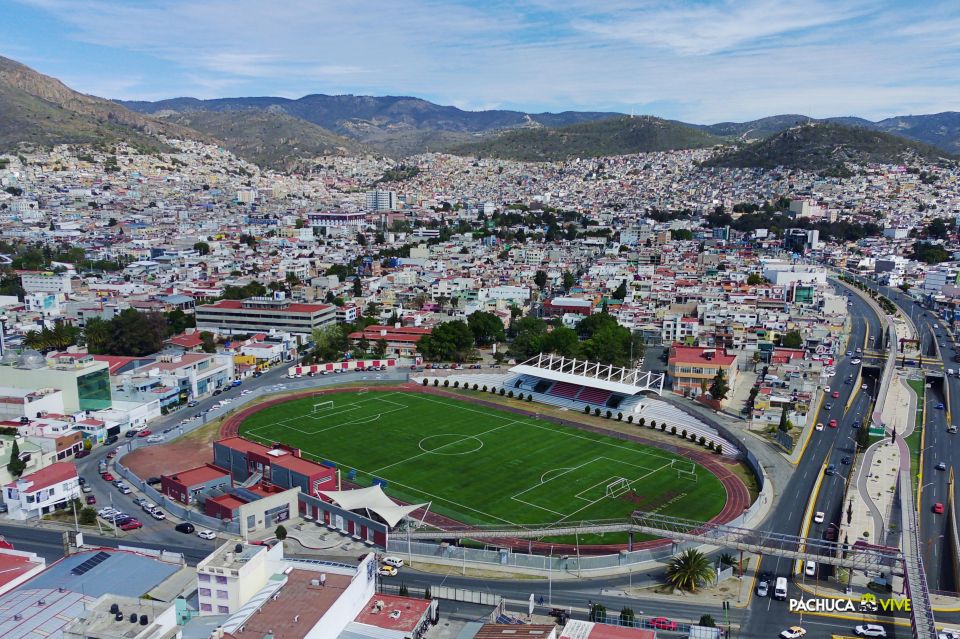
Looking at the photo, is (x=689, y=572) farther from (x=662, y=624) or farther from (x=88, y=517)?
(x=88, y=517)

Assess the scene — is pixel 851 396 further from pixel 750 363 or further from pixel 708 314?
pixel 708 314

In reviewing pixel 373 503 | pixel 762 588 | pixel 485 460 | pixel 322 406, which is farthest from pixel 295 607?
pixel 322 406

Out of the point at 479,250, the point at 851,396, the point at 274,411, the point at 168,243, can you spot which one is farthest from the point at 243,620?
the point at 168,243

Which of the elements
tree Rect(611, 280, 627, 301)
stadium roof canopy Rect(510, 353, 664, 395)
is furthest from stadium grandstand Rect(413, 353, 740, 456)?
tree Rect(611, 280, 627, 301)

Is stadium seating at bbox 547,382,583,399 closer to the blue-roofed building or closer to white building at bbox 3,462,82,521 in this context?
white building at bbox 3,462,82,521

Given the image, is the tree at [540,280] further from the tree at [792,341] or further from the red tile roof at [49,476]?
the red tile roof at [49,476]
